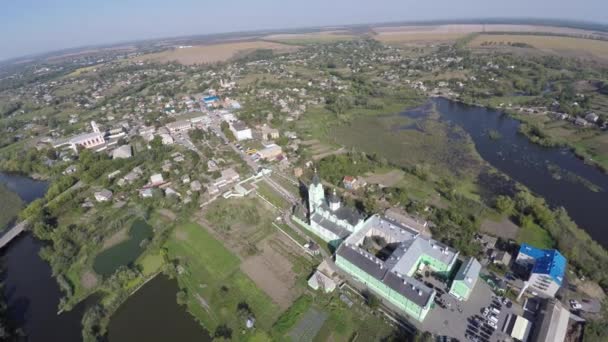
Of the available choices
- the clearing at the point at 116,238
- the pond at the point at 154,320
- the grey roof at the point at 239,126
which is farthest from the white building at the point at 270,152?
the pond at the point at 154,320

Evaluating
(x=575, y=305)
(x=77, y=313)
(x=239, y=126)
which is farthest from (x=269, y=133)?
(x=575, y=305)

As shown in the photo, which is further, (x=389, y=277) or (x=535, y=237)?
(x=535, y=237)

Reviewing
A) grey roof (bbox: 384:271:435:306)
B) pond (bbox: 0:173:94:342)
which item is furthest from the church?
pond (bbox: 0:173:94:342)

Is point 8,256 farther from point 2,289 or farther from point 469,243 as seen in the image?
point 469,243

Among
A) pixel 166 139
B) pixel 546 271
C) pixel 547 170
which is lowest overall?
pixel 547 170

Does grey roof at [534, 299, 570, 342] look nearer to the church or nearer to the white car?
the white car

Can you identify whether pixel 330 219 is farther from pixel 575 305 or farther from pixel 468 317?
pixel 575 305
